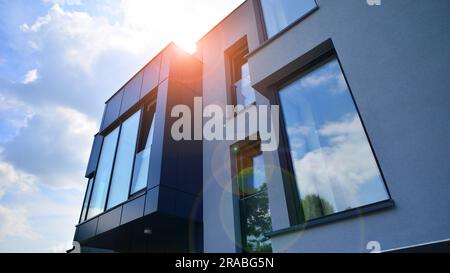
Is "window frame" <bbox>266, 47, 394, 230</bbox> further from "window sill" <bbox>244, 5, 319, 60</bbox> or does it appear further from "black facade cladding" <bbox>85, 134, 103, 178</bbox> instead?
"black facade cladding" <bbox>85, 134, 103, 178</bbox>

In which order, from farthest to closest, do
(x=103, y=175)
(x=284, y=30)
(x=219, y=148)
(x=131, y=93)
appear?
1. (x=131, y=93)
2. (x=103, y=175)
3. (x=219, y=148)
4. (x=284, y=30)

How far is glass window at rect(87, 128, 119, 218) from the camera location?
8164 mm

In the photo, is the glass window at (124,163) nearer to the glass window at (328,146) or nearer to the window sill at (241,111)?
the window sill at (241,111)

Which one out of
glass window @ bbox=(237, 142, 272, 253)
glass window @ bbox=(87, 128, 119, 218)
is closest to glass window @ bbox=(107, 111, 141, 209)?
glass window @ bbox=(87, 128, 119, 218)

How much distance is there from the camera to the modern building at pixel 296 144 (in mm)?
3529

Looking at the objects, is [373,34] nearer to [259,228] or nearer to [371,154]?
[371,154]

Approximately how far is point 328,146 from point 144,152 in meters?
4.79

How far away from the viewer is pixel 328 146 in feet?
14.9

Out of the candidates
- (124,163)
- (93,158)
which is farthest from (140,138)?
(93,158)

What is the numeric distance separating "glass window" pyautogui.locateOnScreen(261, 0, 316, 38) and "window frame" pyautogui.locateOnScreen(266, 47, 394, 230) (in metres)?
1.28

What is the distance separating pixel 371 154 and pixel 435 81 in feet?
3.98

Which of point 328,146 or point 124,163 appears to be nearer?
point 328,146

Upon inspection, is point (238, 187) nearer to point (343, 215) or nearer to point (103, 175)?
point (343, 215)

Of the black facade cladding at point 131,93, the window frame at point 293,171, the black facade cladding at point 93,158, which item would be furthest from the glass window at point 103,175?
the window frame at point 293,171
